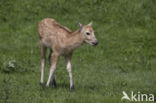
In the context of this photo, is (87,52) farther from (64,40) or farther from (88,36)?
(88,36)

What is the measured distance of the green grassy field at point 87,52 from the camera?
11.8 meters

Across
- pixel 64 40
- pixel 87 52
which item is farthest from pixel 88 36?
pixel 87 52

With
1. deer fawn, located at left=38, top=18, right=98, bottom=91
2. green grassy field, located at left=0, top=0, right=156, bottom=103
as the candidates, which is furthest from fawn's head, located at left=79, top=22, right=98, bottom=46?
green grassy field, located at left=0, top=0, right=156, bottom=103

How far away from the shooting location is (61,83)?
531 inches

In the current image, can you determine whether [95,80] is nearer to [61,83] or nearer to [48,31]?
[61,83]

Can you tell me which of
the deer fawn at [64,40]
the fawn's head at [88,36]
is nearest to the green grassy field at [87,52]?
the deer fawn at [64,40]

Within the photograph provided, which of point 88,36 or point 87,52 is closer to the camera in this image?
point 88,36

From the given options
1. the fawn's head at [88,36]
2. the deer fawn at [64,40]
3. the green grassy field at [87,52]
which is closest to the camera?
the green grassy field at [87,52]

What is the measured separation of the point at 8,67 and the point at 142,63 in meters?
5.76

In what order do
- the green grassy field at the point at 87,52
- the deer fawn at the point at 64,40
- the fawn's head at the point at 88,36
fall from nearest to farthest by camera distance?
the green grassy field at the point at 87,52 < the fawn's head at the point at 88,36 < the deer fawn at the point at 64,40

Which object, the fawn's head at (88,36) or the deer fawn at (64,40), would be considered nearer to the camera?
the fawn's head at (88,36)

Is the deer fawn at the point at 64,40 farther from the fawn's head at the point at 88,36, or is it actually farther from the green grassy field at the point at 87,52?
the green grassy field at the point at 87,52

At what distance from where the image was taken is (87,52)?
1891cm

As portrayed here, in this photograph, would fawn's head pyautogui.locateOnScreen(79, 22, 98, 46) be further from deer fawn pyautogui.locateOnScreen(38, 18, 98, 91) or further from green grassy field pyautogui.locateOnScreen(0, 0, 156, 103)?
green grassy field pyautogui.locateOnScreen(0, 0, 156, 103)
